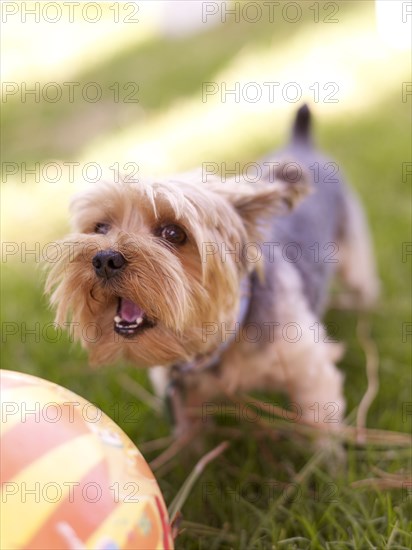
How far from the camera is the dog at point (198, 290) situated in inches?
94.2

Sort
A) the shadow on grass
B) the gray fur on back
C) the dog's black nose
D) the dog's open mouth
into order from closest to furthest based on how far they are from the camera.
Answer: the dog's black nose, the dog's open mouth, the gray fur on back, the shadow on grass

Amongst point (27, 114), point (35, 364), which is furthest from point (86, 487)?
point (27, 114)

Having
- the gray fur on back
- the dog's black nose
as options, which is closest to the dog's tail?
the gray fur on back

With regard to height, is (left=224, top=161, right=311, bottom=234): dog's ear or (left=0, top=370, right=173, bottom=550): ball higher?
(left=224, top=161, right=311, bottom=234): dog's ear

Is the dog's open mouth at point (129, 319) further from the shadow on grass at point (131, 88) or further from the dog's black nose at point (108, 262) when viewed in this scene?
the shadow on grass at point (131, 88)

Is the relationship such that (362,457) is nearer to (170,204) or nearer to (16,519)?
(170,204)

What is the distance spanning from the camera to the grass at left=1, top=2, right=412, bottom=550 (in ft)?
8.42

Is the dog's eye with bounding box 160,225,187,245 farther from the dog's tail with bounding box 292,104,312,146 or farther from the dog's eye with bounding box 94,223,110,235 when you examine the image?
the dog's tail with bounding box 292,104,312,146

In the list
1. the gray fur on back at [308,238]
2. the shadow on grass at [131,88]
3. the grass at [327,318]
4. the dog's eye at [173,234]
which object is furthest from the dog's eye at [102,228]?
the shadow on grass at [131,88]

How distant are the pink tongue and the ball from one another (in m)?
0.52

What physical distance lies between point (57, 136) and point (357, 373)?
5.65 metres

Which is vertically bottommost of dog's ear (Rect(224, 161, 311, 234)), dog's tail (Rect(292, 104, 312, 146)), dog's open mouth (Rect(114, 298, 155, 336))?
dog's open mouth (Rect(114, 298, 155, 336))

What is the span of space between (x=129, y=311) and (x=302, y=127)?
2.20m

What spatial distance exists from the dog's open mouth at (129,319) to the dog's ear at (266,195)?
604 mm
